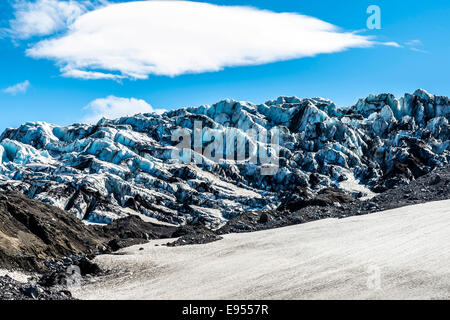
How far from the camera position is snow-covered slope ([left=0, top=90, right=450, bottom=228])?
7412 cm

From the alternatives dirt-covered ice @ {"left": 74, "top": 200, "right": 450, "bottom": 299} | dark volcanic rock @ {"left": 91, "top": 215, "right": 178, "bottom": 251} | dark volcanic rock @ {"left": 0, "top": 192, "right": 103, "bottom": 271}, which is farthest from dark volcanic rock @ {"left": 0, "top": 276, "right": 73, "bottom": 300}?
dark volcanic rock @ {"left": 91, "top": 215, "right": 178, "bottom": 251}

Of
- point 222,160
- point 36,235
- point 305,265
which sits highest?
point 222,160

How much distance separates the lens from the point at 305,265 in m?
21.4

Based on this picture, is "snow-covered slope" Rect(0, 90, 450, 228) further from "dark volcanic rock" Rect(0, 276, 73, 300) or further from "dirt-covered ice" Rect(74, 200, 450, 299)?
"dark volcanic rock" Rect(0, 276, 73, 300)

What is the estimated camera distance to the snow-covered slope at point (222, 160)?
2918 inches

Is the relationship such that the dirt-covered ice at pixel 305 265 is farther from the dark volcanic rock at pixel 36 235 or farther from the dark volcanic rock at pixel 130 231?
the dark volcanic rock at pixel 130 231

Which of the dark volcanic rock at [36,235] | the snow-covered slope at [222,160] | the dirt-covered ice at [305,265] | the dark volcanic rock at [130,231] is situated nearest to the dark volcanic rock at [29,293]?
the dirt-covered ice at [305,265]

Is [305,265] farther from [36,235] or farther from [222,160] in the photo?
[222,160]

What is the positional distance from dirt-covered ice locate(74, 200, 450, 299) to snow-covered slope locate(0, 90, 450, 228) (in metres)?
36.3

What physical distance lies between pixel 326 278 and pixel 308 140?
9305cm

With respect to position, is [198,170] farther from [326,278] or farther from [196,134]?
[326,278]

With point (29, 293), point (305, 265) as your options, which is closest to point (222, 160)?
point (305, 265)

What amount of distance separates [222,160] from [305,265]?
264 feet
